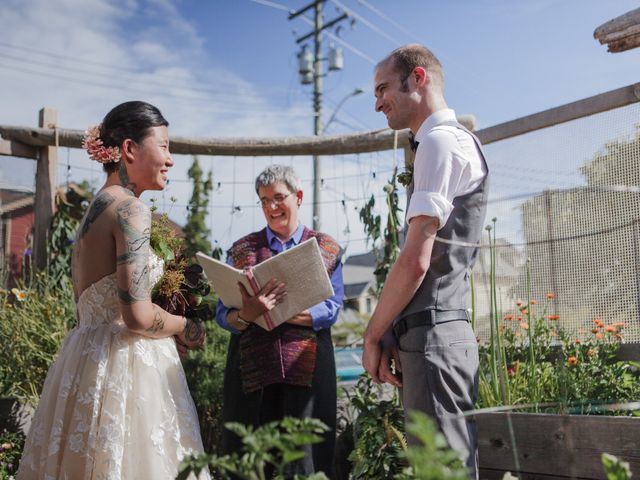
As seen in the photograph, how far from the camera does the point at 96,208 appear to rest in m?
2.20

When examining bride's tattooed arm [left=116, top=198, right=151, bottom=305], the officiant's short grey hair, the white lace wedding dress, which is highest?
the officiant's short grey hair

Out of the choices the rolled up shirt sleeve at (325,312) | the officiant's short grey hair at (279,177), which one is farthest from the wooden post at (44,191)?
the rolled up shirt sleeve at (325,312)

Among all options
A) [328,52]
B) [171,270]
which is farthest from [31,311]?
[328,52]

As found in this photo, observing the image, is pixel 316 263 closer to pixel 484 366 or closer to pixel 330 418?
pixel 330 418

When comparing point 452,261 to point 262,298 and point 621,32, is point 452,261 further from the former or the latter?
point 621,32

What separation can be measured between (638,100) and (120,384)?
2.65 meters

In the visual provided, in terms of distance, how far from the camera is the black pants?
2910mm

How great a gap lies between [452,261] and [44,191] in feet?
12.7

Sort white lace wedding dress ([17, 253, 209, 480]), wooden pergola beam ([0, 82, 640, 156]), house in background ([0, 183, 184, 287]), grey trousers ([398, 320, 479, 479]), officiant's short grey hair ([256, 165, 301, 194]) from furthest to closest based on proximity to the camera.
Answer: house in background ([0, 183, 184, 287]) → wooden pergola beam ([0, 82, 640, 156]) → officiant's short grey hair ([256, 165, 301, 194]) → white lace wedding dress ([17, 253, 209, 480]) → grey trousers ([398, 320, 479, 479])

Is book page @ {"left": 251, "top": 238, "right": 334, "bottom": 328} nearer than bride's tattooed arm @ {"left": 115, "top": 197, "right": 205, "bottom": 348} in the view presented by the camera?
No

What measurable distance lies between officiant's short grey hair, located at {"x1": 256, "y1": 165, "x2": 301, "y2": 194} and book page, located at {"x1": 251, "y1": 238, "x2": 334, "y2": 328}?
0.54m

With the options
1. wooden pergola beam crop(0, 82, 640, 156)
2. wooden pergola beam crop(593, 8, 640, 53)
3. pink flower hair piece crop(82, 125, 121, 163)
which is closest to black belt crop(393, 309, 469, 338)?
pink flower hair piece crop(82, 125, 121, 163)

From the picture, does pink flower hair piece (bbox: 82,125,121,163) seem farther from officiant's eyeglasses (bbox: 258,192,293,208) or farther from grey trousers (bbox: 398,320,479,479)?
grey trousers (bbox: 398,320,479,479)

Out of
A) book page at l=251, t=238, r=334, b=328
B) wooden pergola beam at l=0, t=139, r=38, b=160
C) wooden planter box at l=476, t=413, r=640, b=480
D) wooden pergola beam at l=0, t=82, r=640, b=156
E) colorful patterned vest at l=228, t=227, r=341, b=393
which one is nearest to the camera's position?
wooden planter box at l=476, t=413, r=640, b=480
